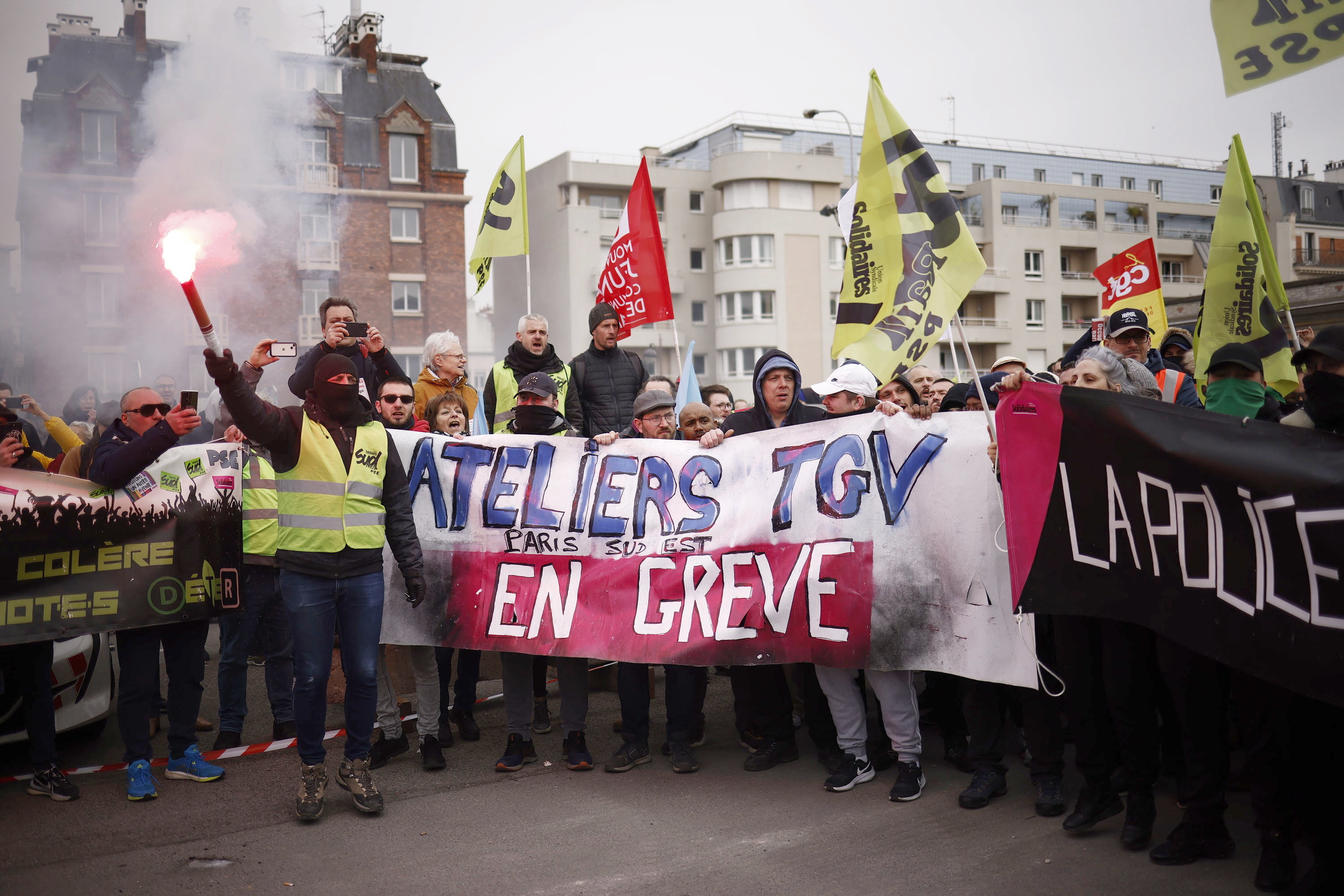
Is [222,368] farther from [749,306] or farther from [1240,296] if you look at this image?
[749,306]

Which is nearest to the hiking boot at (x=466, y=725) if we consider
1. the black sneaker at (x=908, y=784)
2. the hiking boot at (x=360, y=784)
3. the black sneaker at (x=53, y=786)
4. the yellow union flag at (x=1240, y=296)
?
the hiking boot at (x=360, y=784)

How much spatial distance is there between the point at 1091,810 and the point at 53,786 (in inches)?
208

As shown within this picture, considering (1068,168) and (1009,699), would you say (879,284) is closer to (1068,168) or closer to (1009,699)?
(1009,699)

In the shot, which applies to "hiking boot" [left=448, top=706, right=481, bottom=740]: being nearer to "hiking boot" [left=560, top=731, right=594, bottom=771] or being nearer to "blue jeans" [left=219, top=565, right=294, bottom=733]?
"hiking boot" [left=560, top=731, right=594, bottom=771]

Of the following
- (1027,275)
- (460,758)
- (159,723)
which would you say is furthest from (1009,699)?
(1027,275)

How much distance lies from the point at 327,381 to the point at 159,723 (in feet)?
11.3

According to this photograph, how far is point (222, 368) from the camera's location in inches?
192

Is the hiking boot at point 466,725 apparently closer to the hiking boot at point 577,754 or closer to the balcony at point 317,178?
the hiking boot at point 577,754

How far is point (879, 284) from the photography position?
5.80 m

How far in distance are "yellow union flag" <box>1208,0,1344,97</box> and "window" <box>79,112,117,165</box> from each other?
31746mm

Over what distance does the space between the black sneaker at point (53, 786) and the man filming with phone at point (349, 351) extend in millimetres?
2398

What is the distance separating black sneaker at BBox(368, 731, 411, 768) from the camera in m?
6.32

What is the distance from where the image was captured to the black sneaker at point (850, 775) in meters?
5.63

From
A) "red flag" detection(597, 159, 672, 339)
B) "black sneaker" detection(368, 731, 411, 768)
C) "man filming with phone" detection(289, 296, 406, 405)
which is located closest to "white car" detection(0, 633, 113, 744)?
"black sneaker" detection(368, 731, 411, 768)
